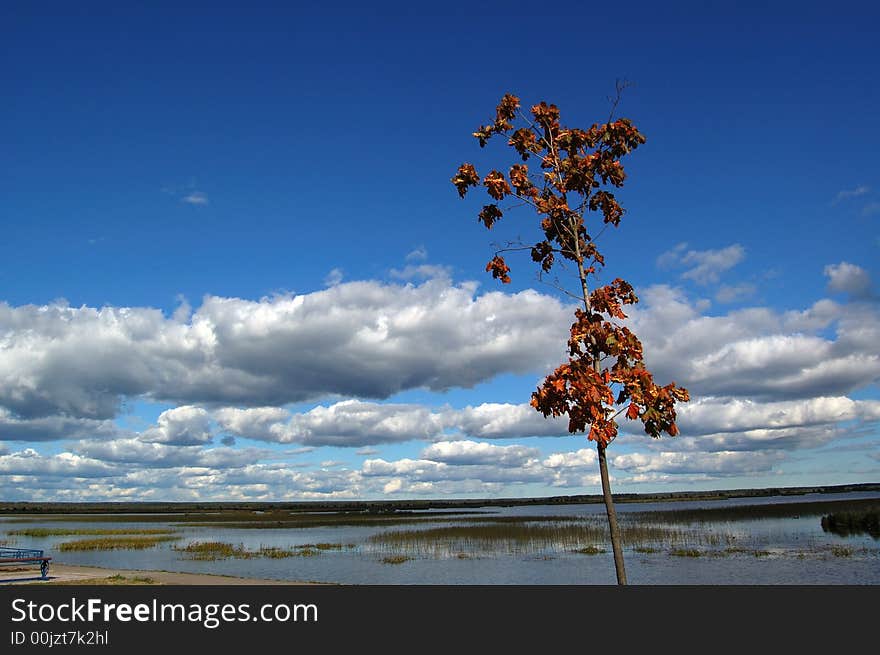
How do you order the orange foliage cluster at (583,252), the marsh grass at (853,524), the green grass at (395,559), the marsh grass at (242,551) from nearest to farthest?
the orange foliage cluster at (583,252), the green grass at (395,559), the marsh grass at (242,551), the marsh grass at (853,524)

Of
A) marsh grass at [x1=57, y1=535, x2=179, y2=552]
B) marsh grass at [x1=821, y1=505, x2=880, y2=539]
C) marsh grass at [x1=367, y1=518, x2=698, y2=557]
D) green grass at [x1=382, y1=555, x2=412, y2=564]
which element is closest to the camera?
green grass at [x1=382, y1=555, x2=412, y2=564]

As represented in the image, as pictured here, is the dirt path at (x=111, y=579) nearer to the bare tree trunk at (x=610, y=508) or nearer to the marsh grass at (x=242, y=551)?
the marsh grass at (x=242, y=551)

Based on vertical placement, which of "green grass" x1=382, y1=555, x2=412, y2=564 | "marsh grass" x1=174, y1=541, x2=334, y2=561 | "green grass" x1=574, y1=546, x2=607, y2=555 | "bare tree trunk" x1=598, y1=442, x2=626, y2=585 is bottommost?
"green grass" x1=574, y1=546, x2=607, y2=555

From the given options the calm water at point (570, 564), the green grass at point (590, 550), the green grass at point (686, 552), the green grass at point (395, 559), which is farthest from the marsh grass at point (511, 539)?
the green grass at point (686, 552)

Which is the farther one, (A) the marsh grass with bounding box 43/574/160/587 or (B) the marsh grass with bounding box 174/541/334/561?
(B) the marsh grass with bounding box 174/541/334/561

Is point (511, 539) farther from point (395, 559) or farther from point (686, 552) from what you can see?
point (686, 552)

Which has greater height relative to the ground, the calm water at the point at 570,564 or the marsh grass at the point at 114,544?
the marsh grass at the point at 114,544

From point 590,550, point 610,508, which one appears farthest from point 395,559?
point 610,508

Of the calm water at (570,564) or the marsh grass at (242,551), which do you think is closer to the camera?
the calm water at (570,564)

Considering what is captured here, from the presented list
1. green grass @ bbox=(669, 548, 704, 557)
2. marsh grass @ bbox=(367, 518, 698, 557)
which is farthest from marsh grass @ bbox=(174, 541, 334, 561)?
green grass @ bbox=(669, 548, 704, 557)

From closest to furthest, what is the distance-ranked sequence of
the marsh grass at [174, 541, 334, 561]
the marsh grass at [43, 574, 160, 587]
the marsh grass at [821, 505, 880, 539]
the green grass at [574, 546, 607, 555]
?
the marsh grass at [43, 574, 160, 587] → the green grass at [574, 546, 607, 555] → the marsh grass at [174, 541, 334, 561] → the marsh grass at [821, 505, 880, 539]

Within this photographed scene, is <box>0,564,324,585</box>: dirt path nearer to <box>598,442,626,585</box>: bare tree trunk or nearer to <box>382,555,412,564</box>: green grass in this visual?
<box>382,555,412,564</box>: green grass
